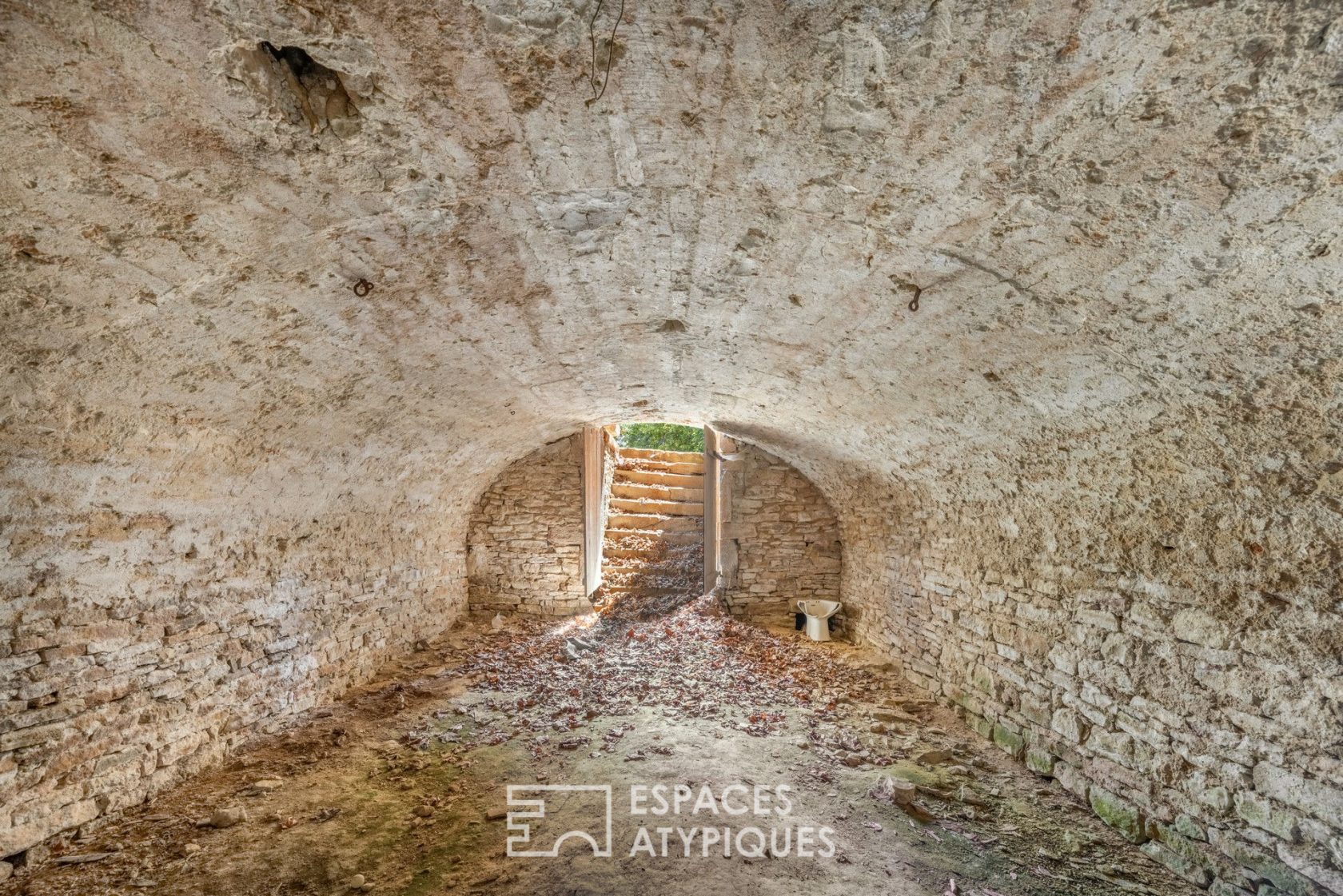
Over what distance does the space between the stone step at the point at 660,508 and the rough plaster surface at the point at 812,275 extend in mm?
6023

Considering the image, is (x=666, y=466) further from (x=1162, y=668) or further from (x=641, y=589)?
(x=1162, y=668)

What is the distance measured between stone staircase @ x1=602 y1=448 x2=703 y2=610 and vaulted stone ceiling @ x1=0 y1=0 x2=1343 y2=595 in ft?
18.8

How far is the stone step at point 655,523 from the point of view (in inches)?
396

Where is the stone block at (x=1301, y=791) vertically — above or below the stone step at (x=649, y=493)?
below

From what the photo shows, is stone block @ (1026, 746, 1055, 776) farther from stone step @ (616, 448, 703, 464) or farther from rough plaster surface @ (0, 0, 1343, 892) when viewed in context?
stone step @ (616, 448, 703, 464)

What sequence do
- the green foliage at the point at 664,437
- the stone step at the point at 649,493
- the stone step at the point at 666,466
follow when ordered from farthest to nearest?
1. the green foliage at the point at 664,437
2. the stone step at the point at 666,466
3. the stone step at the point at 649,493

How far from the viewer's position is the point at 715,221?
2562mm

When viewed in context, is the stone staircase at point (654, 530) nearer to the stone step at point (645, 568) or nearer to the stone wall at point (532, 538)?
the stone step at point (645, 568)

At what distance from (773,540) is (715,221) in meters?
6.12

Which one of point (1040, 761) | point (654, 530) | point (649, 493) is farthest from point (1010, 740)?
point (649, 493)

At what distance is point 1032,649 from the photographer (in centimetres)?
413

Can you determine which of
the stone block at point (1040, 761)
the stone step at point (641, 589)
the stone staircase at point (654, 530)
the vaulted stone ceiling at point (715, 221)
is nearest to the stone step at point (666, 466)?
the stone staircase at point (654, 530)

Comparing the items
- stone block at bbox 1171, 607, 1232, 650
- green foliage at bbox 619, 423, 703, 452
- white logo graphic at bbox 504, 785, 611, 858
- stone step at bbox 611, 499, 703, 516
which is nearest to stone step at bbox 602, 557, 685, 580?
stone step at bbox 611, 499, 703, 516

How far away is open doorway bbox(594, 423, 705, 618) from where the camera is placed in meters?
8.95
